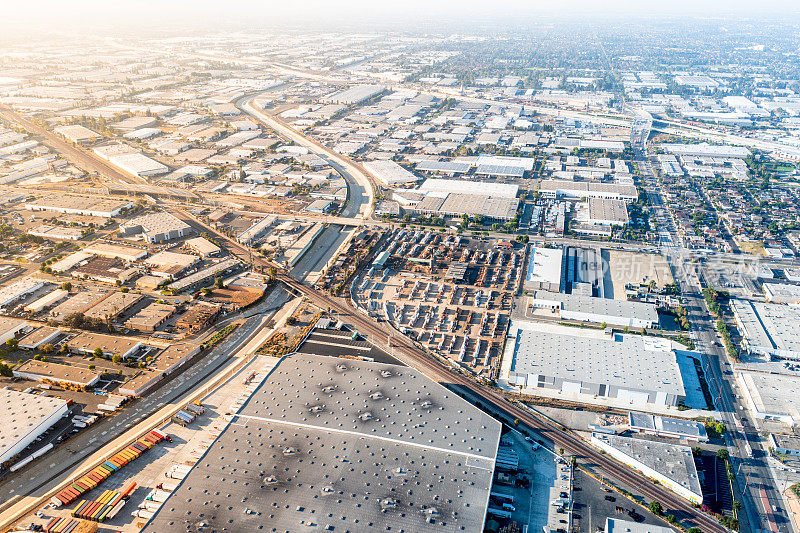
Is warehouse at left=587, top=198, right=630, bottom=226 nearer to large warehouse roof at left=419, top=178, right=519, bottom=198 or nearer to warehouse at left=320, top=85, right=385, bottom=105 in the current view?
large warehouse roof at left=419, top=178, right=519, bottom=198

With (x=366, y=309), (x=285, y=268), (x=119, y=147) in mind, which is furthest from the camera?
(x=119, y=147)

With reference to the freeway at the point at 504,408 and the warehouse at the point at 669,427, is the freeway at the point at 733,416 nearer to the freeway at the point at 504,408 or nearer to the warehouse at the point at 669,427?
the warehouse at the point at 669,427

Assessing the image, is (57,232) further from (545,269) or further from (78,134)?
(545,269)

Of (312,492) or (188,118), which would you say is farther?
(188,118)

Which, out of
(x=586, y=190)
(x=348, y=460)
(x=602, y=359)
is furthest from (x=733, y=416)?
(x=586, y=190)

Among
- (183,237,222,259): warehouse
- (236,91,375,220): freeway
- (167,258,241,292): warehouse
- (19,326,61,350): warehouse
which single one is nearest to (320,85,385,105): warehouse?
(236,91,375,220): freeway

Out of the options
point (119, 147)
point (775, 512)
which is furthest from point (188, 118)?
point (775, 512)

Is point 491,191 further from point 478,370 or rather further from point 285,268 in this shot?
point 478,370

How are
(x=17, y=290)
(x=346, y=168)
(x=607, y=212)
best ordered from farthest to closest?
(x=346, y=168), (x=607, y=212), (x=17, y=290)
